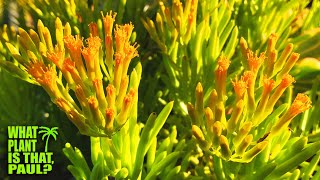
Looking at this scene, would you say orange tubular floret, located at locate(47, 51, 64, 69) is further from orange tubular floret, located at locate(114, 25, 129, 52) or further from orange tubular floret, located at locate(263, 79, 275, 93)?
orange tubular floret, located at locate(263, 79, 275, 93)

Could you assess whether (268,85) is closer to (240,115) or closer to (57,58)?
(240,115)

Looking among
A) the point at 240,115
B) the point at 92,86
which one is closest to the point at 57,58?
the point at 92,86

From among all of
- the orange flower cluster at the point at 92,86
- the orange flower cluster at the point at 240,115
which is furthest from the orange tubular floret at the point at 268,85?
the orange flower cluster at the point at 92,86

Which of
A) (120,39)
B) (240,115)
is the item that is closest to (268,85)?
(240,115)

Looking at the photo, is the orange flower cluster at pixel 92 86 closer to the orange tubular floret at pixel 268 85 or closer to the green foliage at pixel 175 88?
the green foliage at pixel 175 88

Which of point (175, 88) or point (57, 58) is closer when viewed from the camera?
point (57, 58)

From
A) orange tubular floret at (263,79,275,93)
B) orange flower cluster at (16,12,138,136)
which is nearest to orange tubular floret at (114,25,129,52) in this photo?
orange flower cluster at (16,12,138,136)

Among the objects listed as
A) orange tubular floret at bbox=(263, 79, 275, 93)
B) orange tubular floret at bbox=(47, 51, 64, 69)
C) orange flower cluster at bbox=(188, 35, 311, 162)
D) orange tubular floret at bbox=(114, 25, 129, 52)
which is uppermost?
orange tubular floret at bbox=(114, 25, 129, 52)

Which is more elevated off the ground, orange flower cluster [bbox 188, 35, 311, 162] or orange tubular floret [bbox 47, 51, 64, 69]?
orange tubular floret [bbox 47, 51, 64, 69]

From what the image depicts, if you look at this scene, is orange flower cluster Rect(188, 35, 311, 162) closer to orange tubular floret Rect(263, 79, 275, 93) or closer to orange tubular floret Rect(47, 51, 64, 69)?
orange tubular floret Rect(263, 79, 275, 93)

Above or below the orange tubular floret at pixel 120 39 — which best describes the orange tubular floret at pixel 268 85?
below

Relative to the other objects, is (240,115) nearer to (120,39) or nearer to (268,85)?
(268,85)
